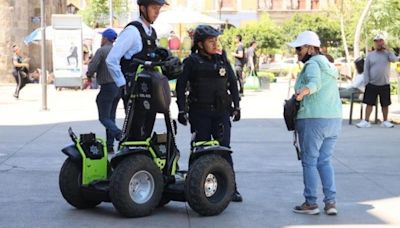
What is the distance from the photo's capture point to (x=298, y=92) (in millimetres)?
7055

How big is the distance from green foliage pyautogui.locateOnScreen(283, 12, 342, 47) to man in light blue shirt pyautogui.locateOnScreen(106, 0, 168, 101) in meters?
48.2

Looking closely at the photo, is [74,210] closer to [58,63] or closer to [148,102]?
[148,102]

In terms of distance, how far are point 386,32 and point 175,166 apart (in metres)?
25.8

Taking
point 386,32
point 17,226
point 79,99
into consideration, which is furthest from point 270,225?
point 386,32

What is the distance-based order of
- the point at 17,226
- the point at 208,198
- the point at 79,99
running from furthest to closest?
the point at 79,99, the point at 208,198, the point at 17,226

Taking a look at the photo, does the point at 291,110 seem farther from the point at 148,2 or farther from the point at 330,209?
the point at 148,2

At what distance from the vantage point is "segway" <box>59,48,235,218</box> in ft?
22.8

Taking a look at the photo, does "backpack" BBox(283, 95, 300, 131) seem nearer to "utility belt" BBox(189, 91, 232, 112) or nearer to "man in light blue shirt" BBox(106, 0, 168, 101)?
"utility belt" BBox(189, 91, 232, 112)

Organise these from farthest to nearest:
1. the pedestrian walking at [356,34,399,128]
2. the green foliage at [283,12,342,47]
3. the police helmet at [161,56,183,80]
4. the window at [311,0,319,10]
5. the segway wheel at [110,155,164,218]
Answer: the window at [311,0,319,10]
the green foliage at [283,12,342,47]
the pedestrian walking at [356,34,399,128]
the police helmet at [161,56,183,80]
the segway wheel at [110,155,164,218]

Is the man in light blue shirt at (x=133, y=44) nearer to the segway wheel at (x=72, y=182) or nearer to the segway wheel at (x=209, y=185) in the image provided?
the segway wheel at (x=72, y=182)

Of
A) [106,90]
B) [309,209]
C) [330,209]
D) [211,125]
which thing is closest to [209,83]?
[211,125]

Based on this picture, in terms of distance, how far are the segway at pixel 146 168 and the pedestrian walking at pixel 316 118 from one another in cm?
74

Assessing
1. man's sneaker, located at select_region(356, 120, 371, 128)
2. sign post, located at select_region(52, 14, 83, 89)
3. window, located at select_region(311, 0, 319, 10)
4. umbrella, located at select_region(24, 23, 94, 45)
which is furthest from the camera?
window, located at select_region(311, 0, 319, 10)

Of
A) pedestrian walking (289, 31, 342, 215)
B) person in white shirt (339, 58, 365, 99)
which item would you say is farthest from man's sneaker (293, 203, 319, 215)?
person in white shirt (339, 58, 365, 99)
